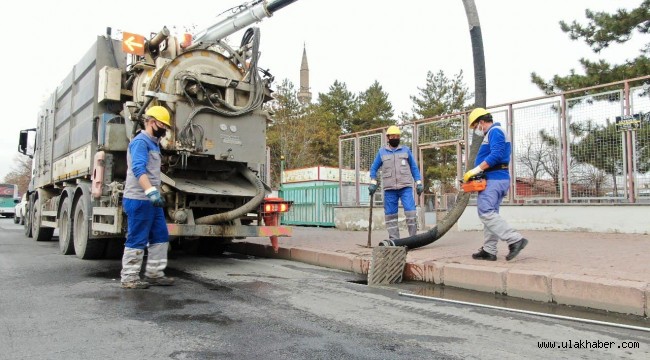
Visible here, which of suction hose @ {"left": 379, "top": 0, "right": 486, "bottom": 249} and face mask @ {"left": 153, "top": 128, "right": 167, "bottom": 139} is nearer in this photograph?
face mask @ {"left": 153, "top": 128, "right": 167, "bottom": 139}

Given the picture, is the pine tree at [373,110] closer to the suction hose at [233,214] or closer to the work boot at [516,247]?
the suction hose at [233,214]

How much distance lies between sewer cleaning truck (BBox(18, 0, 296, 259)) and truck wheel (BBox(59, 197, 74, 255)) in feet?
0.06

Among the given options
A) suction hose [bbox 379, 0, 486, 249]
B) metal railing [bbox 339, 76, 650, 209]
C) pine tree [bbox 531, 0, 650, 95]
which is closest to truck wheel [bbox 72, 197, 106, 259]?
suction hose [bbox 379, 0, 486, 249]

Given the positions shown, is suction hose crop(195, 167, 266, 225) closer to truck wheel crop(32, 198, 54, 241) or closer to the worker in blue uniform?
the worker in blue uniform

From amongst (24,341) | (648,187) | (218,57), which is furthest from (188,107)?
(648,187)

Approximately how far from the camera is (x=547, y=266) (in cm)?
493

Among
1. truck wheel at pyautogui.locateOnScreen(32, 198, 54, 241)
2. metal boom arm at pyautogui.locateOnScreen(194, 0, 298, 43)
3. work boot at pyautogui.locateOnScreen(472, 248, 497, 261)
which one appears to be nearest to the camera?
work boot at pyautogui.locateOnScreen(472, 248, 497, 261)

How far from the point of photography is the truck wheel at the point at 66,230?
777 cm

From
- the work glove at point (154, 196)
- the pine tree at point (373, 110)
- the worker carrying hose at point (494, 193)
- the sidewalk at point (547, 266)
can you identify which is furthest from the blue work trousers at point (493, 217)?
the pine tree at point (373, 110)

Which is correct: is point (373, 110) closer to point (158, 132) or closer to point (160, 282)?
point (158, 132)

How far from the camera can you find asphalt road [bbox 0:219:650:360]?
2.84 m

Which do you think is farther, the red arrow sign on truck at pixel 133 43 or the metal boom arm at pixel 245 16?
the metal boom arm at pixel 245 16

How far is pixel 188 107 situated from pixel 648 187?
725 cm

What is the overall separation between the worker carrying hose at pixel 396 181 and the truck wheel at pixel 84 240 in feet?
14.0
